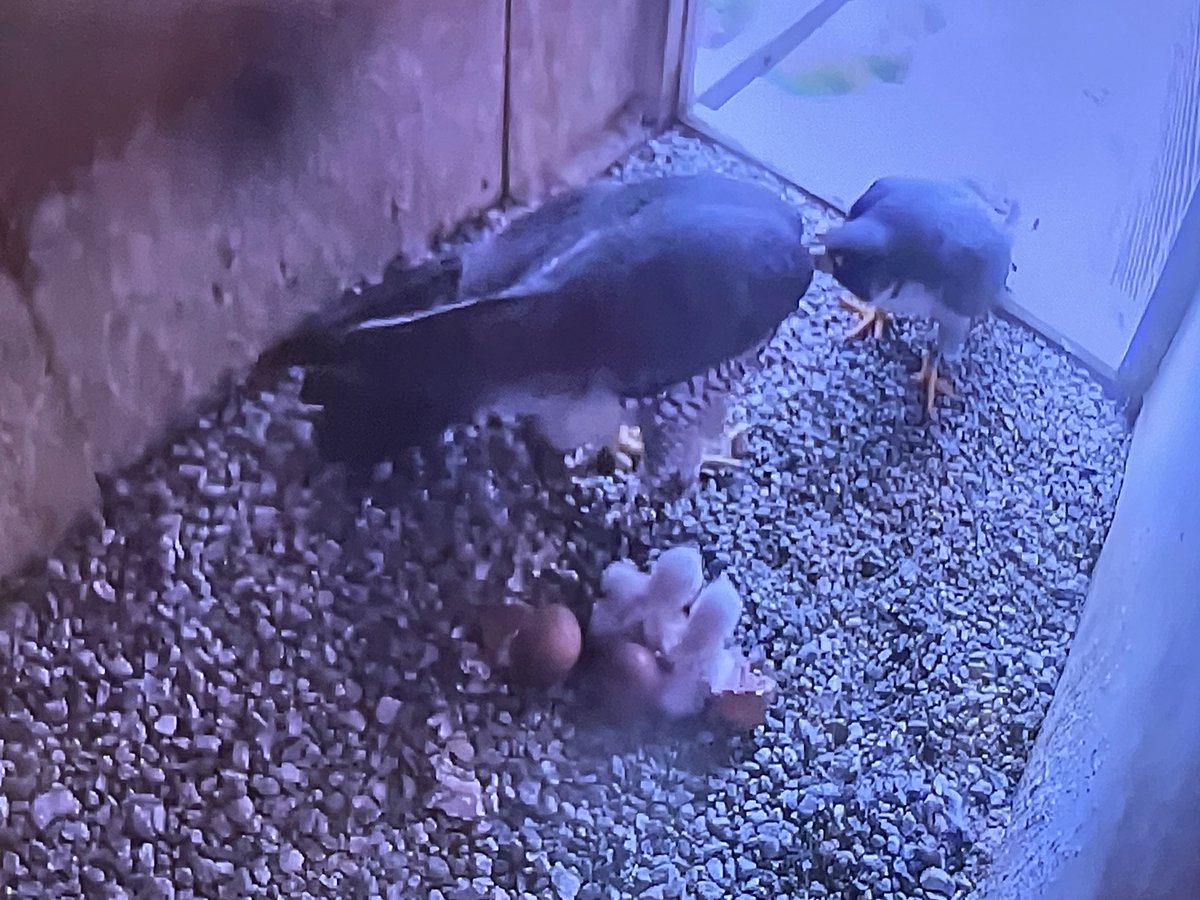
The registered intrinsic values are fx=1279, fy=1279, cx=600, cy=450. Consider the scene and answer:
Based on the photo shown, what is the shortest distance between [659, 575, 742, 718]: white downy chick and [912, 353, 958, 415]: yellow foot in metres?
0.22

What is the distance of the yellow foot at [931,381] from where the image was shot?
98 cm

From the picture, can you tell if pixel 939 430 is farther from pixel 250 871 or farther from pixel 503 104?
pixel 250 871

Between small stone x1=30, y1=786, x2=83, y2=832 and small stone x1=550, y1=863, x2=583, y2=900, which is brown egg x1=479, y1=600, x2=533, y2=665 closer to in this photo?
small stone x1=550, y1=863, x2=583, y2=900

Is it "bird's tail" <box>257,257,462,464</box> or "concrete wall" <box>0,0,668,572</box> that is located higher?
"concrete wall" <box>0,0,668,572</box>

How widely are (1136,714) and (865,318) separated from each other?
41 cm

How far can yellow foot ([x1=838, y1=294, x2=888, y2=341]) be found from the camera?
91cm

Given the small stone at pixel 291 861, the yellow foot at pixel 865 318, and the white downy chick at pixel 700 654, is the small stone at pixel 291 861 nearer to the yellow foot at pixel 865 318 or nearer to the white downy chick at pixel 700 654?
the white downy chick at pixel 700 654

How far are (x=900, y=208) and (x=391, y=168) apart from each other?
333 mm

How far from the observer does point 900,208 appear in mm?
833

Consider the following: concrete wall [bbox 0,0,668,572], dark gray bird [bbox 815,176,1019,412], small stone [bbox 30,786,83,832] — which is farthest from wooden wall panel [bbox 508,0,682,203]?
small stone [bbox 30,786,83,832]

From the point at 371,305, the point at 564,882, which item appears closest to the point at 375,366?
the point at 371,305

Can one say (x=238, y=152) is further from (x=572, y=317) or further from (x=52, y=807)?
(x=52, y=807)

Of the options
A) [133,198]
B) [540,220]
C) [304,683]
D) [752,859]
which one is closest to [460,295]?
[540,220]

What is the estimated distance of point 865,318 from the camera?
36.9 inches
